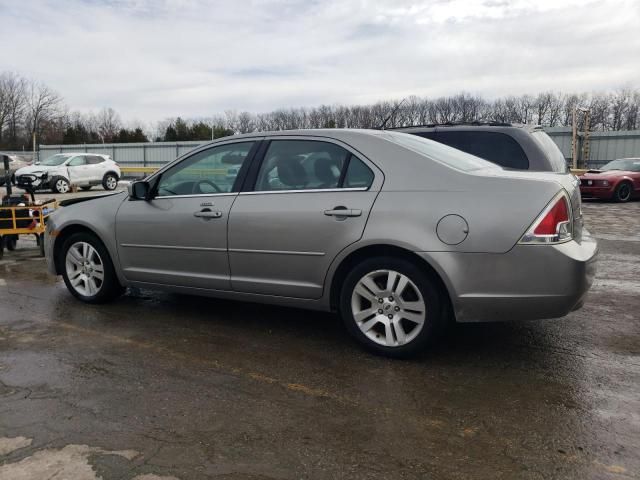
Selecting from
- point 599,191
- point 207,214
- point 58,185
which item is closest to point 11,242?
point 207,214

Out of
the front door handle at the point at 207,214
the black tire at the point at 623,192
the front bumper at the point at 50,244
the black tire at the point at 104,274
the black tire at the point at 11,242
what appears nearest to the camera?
the front door handle at the point at 207,214

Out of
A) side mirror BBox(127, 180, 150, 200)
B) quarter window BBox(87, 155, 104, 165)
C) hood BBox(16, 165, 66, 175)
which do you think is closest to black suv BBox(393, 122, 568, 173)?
side mirror BBox(127, 180, 150, 200)

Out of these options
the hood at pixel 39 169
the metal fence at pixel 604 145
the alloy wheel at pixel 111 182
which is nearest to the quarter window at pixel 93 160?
the alloy wheel at pixel 111 182

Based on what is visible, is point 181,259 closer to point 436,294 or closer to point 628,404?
point 436,294

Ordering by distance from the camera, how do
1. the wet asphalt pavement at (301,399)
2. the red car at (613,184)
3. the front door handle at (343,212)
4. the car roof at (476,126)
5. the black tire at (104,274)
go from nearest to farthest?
the wet asphalt pavement at (301,399) → the front door handle at (343,212) → the black tire at (104,274) → the car roof at (476,126) → the red car at (613,184)

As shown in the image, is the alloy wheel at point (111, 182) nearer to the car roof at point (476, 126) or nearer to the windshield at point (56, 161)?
the windshield at point (56, 161)

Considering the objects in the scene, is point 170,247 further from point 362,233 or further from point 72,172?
point 72,172

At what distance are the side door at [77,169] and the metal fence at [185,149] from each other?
417 centimetres

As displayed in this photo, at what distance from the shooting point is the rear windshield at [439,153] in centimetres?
389

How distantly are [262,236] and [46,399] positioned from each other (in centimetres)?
177

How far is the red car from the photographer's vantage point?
16.7m

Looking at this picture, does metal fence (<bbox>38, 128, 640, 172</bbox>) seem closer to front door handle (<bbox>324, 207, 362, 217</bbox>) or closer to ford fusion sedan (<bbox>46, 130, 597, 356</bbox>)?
ford fusion sedan (<bbox>46, 130, 597, 356</bbox>)

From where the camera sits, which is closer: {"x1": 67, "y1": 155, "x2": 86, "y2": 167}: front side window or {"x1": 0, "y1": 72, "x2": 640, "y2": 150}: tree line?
{"x1": 67, "y1": 155, "x2": 86, "y2": 167}: front side window

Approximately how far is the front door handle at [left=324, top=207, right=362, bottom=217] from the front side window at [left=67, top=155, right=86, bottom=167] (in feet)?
66.9
